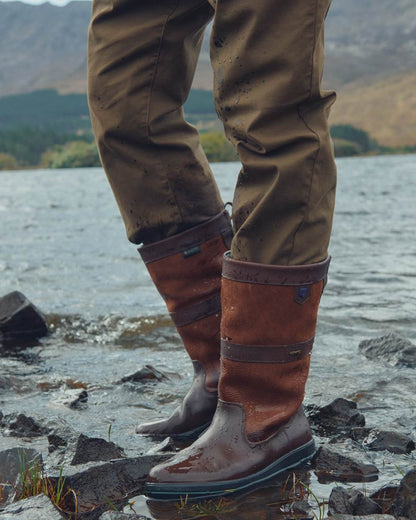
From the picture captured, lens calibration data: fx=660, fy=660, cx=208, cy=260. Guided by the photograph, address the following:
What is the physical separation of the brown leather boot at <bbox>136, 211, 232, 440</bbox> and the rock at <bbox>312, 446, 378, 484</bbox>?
475 mm

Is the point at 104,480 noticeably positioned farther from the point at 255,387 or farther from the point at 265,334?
the point at 265,334

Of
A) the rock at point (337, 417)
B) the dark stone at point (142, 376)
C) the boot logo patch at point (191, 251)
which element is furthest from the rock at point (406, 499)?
the dark stone at point (142, 376)

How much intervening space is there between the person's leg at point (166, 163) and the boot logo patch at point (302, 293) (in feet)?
1.48

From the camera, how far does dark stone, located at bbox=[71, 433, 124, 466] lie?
6.66 feet

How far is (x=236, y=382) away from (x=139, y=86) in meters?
1.00

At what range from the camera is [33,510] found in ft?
5.26

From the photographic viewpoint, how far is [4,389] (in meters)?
2.97

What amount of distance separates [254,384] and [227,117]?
2.63ft

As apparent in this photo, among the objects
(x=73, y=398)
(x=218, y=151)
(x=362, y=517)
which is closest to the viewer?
(x=362, y=517)

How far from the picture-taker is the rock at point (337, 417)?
2.39 m

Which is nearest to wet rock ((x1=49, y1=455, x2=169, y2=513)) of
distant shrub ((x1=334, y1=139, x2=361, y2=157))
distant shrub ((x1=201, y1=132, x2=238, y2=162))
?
distant shrub ((x1=201, y1=132, x2=238, y2=162))

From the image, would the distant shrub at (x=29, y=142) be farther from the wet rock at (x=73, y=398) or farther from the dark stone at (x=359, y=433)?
the dark stone at (x=359, y=433)

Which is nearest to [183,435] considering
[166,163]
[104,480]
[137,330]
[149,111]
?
[104,480]

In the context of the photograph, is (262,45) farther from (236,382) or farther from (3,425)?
(3,425)
